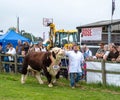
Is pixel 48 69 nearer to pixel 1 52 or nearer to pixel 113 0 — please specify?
pixel 113 0

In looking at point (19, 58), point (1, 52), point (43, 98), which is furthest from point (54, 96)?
point (1, 52)

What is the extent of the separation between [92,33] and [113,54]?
4.18 meters

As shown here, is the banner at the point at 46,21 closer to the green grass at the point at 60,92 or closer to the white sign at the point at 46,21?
the white sign at the point at 46,21

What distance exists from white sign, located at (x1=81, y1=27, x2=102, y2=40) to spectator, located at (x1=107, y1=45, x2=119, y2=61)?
3700 millimetres

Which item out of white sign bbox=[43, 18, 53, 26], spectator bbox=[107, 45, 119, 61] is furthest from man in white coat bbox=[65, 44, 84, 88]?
white sign bbox=[43, 18, 53, 26]

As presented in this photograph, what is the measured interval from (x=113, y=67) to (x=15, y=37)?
1339cm

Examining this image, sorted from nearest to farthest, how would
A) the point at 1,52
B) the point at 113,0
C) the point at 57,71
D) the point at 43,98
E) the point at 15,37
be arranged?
the point at 43,98
the point at 57,71
the point at 113,0
the point at 1,52
the point at 15,37

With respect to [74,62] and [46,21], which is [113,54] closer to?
[74,62]

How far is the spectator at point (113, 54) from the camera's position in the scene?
54.6 feet

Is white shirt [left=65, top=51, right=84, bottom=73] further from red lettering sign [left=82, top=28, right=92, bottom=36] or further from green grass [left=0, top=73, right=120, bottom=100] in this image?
red lettering sign [left=82, top=28, right=92, bottom=36]

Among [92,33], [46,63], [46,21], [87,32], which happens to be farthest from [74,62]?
[46,21]

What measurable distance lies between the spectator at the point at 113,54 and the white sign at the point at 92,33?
3.70 m

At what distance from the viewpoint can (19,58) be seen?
22.9m

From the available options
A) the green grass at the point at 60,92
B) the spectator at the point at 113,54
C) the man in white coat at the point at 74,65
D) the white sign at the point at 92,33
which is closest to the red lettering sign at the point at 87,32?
the white sign at the point at 92,33
